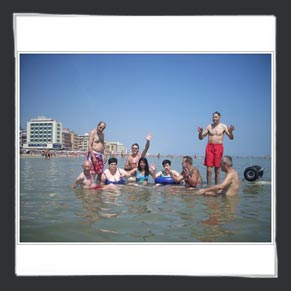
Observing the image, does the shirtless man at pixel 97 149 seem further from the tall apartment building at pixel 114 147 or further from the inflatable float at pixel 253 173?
the inflatable float at pixel 253 173

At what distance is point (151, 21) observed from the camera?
768cm

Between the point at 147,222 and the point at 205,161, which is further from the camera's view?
the point at 205,161

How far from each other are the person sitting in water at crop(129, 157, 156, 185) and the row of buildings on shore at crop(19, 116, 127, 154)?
69 centimetres

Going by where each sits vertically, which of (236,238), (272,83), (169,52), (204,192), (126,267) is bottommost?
(126,267)

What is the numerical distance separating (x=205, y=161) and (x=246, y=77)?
1.61 metres

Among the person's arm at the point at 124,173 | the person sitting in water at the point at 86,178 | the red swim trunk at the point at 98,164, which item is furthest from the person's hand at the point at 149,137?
the person sitting in water at the point at 86,178

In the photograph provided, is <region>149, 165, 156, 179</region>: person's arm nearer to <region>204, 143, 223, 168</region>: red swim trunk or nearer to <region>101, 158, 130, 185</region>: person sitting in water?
<region>101, 158, 130, 185</region>: person sitting in water

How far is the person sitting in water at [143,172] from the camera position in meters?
9.23

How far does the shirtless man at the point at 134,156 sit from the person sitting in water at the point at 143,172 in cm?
12

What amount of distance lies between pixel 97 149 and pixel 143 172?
133 cm

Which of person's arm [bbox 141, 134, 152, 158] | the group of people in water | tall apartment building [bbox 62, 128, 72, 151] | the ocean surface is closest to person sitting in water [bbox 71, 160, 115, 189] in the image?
the group of people in water

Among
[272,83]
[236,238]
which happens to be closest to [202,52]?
[272,83]

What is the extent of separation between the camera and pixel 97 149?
8.60 metres

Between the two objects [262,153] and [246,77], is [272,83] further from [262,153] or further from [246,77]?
[262,153]
